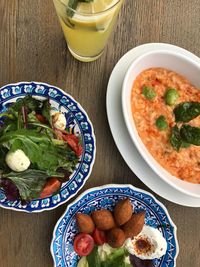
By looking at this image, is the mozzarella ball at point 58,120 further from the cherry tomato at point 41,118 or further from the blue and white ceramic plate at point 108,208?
the blue and white ceramic plate at point 108,208

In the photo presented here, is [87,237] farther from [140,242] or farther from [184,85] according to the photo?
[184,85]

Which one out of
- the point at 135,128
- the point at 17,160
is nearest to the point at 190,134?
the point at 135,128

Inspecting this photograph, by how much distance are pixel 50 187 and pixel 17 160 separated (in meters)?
0.17

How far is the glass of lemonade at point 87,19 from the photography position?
131 centimetres

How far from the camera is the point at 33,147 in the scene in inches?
56.7

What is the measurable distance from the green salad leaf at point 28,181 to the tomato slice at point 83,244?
0.24 meters

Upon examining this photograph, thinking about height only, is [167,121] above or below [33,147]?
above

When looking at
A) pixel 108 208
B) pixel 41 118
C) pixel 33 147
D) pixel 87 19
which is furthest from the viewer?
pixel 108 208

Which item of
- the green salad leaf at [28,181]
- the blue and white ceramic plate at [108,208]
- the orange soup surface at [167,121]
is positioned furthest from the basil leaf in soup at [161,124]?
the green salad leaf at [28,181]

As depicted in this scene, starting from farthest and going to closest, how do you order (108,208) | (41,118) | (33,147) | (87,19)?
(108,208)
(41,118)
(33,147)
(87,19)

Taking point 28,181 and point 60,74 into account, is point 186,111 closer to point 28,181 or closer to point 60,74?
point 60,74

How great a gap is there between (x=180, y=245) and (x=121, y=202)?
0.30 meters

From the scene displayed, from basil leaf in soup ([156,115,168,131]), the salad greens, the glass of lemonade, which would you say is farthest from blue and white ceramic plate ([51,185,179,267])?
the glass of lemonade

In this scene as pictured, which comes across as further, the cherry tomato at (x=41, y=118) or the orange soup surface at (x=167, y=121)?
the orange soup surface at (x=167, y=121)
